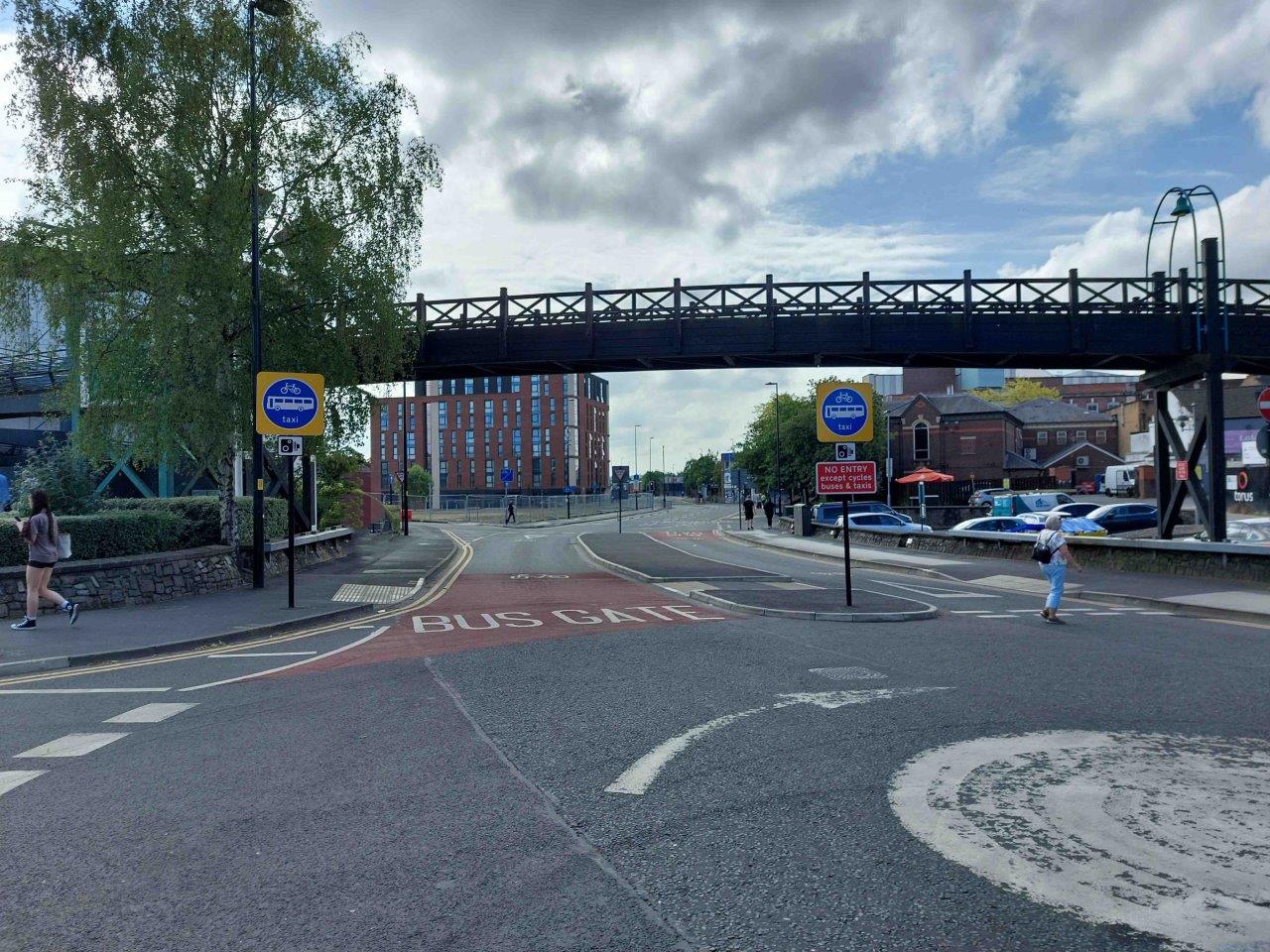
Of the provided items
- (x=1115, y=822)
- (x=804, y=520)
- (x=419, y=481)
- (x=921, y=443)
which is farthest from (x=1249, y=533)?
(x=419, y=481)

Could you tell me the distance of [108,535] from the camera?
17.2 m

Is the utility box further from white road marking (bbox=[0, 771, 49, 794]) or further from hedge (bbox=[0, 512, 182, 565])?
white road marking (bbox=[0, 771, 49, 794])

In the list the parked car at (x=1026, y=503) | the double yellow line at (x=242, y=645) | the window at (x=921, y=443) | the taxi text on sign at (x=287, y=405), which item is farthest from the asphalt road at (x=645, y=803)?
the window at (x=921, y=443)

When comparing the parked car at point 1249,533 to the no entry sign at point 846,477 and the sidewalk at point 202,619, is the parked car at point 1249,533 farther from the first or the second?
the sidewalk at point 202,619

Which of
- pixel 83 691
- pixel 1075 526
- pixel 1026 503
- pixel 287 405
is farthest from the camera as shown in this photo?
pixel 1026 503

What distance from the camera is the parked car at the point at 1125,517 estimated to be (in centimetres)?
3884

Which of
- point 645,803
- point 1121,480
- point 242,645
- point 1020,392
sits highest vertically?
point 1020,392

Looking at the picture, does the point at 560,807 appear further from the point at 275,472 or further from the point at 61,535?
the point at 275,472

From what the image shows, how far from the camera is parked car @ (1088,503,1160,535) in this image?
3884cm

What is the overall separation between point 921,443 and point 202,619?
272 feet

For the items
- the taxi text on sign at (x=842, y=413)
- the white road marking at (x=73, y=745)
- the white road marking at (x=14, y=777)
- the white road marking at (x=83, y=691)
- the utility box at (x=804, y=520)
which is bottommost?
the utility box at (x=804, y=520)

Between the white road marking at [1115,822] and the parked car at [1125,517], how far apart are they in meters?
35.0

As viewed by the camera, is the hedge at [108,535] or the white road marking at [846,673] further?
the hedge at [108,535]

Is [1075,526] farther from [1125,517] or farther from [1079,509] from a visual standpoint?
[1079,509]
